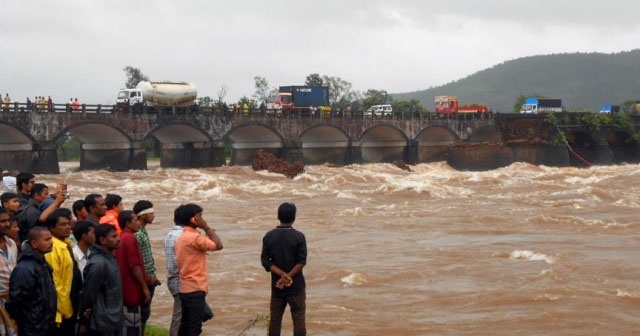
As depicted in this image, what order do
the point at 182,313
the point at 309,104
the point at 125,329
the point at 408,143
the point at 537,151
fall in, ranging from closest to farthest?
1. the point at 125,329
2. the point at 182,313
3. the point at 537,151
4. the point at 408,143
5. the point at 309,104

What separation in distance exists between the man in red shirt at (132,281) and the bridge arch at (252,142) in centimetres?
4714

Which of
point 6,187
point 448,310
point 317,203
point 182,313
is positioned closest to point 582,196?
point 317,203

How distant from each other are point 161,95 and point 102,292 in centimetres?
4560

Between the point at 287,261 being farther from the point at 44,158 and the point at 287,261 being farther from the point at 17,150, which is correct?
the point at 17,150

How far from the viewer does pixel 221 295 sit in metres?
13.5

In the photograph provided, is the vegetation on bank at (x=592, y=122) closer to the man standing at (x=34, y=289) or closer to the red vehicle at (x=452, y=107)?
the red vehicle at (x=452, y=107)

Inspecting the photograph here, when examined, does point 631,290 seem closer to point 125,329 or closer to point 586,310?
point 586,310

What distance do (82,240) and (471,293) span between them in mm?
7250

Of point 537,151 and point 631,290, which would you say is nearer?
point 631,290

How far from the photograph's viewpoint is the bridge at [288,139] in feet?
144

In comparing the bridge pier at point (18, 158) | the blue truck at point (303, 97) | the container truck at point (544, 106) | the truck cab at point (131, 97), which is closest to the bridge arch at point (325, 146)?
the blue truck at point (303, 97)

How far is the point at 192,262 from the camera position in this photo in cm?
762

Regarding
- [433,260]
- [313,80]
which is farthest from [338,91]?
A: [433,260]

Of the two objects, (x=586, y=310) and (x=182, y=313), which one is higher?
(x=182, y=313)
